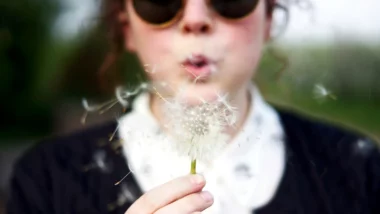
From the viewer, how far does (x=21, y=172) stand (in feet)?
3.36

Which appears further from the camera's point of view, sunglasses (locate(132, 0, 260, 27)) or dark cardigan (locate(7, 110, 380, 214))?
dark cardigan (locate(7, 110, 380, 214))

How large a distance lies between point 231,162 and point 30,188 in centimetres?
36

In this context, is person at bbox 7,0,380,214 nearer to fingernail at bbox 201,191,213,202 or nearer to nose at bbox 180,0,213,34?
nose at bbox 180,0,213,34

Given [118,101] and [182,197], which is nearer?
[182,197]

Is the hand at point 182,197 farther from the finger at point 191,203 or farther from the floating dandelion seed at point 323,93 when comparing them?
the floating dandelion seed at point 323,93

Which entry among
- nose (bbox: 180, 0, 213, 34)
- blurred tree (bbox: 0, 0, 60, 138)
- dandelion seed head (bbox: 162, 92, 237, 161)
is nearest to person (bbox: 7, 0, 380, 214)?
nose (bbox: 180, 0, 213, 34)

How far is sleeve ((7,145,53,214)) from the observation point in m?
0.97

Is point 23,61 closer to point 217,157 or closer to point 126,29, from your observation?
point 126,29

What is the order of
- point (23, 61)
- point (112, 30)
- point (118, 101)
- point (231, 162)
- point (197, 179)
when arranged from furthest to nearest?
1. point (23, 61)
2. point (112, 30)
3. point (231, 162)
4. point (118, 101)
5. point (197, 179)

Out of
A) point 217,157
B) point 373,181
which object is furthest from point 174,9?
point 373,181

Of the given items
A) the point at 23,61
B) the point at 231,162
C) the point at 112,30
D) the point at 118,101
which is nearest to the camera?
the point at 118,101

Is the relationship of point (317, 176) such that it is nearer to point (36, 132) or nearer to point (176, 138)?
point (176, 138)

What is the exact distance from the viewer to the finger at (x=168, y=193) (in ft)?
2.10

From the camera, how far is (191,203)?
64cm
